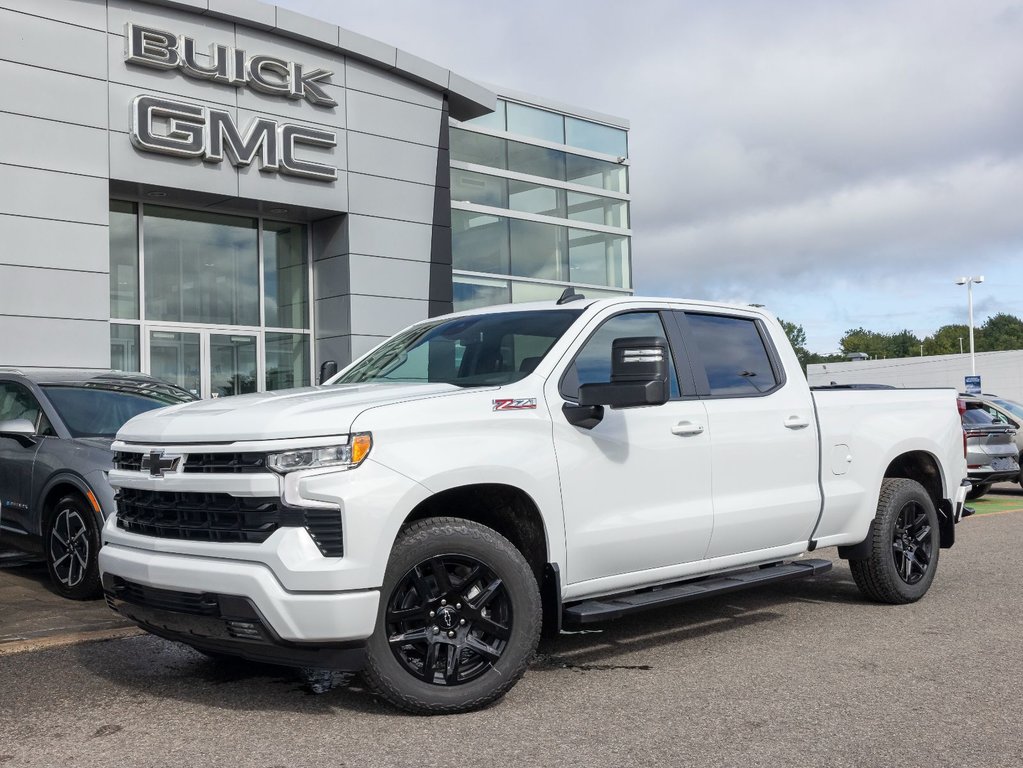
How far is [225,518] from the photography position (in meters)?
4.59

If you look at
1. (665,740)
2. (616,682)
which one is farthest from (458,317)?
(665,740)

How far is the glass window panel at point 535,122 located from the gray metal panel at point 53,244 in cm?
979

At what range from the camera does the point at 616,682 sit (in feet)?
17.5

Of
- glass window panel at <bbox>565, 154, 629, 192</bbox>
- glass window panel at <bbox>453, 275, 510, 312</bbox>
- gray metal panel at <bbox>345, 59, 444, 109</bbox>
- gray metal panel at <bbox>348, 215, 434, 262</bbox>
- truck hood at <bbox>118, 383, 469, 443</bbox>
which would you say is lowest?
truck hood at <bbox>118, 383, 469, 443</bbox>

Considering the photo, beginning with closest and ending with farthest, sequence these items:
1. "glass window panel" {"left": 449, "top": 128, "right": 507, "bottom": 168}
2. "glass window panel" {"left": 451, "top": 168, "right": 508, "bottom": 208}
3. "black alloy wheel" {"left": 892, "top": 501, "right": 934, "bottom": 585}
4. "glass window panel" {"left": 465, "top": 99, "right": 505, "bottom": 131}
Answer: "black alloy wheel" {"left": 892, "top": 501, "right": 934, "bottom": 585}, "glass window panel" {"left": 451, "top": 168, "right": 508, "bottom": 208}, "glass window panel" {"left": 449, "top": 128, "right": 507, "bottom": 168}, "glass window panel" {"left": 465, "top": 99, "right": 505, "bottom": 131}

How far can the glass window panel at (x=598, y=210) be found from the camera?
24.1 meters

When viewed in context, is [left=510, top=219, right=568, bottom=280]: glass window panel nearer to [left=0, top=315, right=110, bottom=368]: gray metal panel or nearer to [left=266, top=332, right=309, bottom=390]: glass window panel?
[left=266, top=332, right=309, bottom=390]: glass window panel

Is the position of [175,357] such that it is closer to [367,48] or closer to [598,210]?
[367,48]

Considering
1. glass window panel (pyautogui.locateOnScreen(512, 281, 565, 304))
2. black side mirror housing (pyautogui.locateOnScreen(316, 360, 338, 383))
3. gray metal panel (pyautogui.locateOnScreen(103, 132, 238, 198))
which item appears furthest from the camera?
glass window panel (pyautogui.locateOnScreen(512, 281, 565, 304))

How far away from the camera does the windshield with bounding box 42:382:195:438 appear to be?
8.47 m

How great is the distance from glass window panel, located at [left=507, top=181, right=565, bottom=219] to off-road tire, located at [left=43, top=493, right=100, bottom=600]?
15.9 m

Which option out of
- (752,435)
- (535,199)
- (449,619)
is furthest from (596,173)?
(449,619)

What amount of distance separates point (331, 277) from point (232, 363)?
2310mm

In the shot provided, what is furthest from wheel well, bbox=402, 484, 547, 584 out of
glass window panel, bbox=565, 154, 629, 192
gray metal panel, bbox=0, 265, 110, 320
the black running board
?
glass window panel, bbox=565, 154, 629, 192
